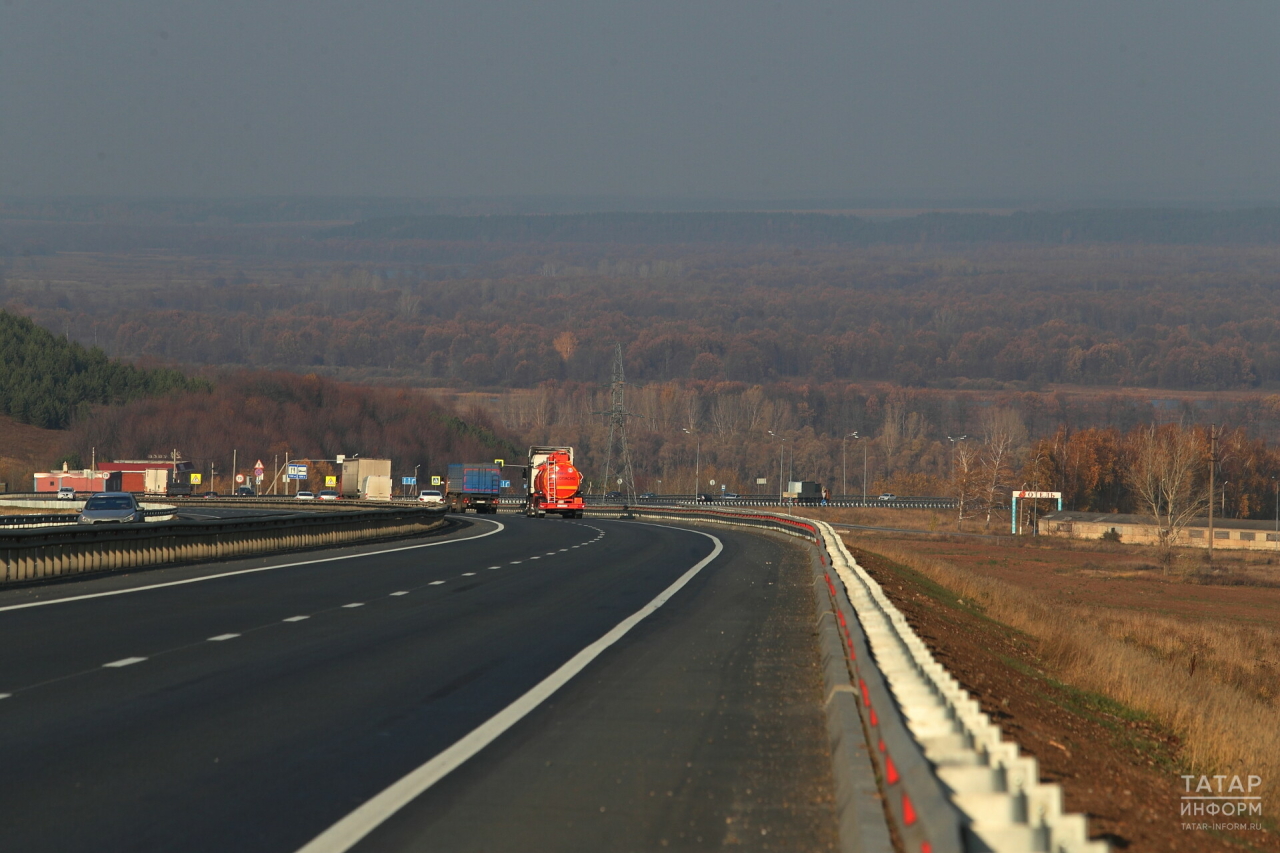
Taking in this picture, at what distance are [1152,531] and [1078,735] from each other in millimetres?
113949

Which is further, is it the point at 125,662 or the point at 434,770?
the point at 125,662

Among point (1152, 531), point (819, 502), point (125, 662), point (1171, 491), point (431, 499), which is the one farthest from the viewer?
point (819, 502)

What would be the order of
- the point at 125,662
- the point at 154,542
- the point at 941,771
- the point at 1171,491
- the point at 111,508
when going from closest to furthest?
the point at 941,771 → the point at 125,662 → the point at 154,542 → the point at 111,508 → the point at 1171,491

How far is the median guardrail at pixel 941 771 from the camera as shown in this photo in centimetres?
554

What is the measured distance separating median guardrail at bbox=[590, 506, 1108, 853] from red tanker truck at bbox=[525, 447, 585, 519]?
228 ft

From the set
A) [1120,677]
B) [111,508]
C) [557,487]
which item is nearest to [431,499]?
[557,487]

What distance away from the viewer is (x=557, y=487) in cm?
8162

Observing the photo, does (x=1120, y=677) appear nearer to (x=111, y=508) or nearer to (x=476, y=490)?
(x=111, y=508)

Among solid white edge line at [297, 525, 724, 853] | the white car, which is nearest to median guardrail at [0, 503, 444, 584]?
solid white edge line at [297, 525, 724, 853]

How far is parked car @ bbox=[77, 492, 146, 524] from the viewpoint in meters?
49.9

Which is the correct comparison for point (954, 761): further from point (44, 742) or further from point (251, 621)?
point (251, 621)

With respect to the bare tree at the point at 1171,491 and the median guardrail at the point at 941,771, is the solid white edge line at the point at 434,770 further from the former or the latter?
the bare tree at the point at 1171,491

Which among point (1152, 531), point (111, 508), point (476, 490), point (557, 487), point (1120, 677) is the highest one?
point (557, 487)

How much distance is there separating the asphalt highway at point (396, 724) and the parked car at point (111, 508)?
28.7 meters
